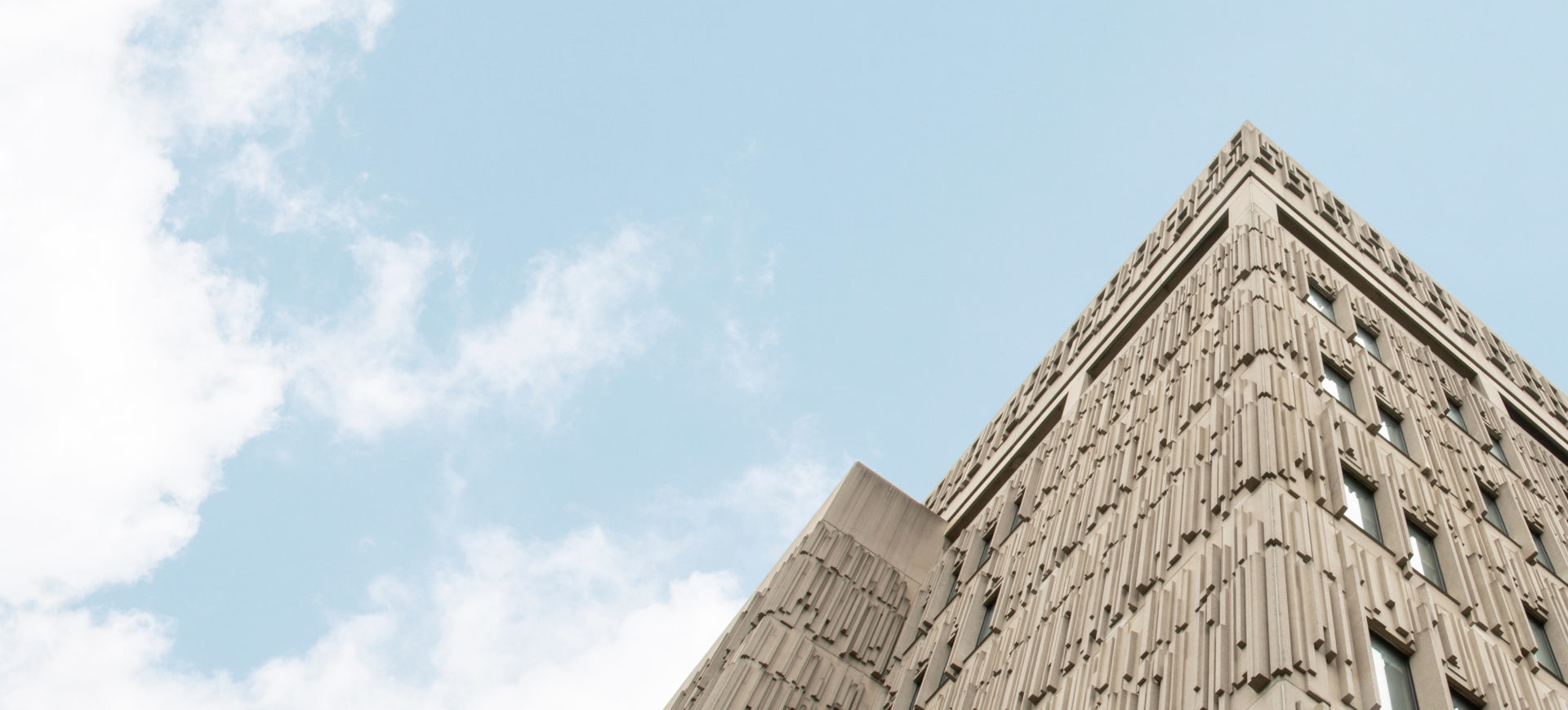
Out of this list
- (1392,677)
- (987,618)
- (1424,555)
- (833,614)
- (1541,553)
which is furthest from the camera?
(833,614)

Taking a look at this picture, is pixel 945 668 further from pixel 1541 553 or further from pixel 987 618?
pixel 1541 553

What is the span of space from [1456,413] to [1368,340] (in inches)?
110

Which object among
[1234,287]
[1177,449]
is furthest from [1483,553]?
[1234,287]

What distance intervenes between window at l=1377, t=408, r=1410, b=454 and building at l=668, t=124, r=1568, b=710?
4.4 inches

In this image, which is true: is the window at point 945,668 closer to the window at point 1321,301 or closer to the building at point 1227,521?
the building at point 1227,521

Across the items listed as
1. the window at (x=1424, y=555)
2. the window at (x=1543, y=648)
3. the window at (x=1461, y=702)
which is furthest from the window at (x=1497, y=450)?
the window at (x=1461, y=702)

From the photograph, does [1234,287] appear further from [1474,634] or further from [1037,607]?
[1474,634]

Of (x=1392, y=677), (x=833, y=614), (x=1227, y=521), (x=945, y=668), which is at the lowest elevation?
(x=1392, y=677)

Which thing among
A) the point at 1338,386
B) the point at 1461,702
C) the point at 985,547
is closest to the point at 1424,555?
the point at 1461,702

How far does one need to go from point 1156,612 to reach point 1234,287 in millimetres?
11863

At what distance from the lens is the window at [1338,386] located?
73.2ft

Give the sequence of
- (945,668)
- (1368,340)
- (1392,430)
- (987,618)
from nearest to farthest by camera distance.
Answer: (1392,430), (945,668), (987,618), (1368,340)

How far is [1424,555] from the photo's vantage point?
18375 mm

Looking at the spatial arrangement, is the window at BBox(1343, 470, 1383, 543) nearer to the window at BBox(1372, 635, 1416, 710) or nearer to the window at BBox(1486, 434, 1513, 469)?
the window at BBox(1372, 635, 1416, 710)
